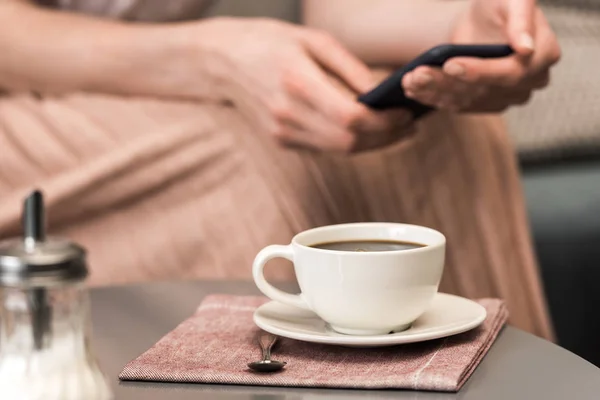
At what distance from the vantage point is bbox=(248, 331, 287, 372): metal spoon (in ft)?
1.58

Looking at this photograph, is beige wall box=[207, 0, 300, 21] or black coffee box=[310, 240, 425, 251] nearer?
black coffee box=[310, 240, 425, 251]

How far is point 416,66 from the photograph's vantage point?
749 millimetres

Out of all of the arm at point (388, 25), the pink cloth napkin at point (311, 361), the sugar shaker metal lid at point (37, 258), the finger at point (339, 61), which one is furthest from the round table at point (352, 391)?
the arm at point (388, 25)

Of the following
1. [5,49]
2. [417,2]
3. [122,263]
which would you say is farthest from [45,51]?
[417,2]

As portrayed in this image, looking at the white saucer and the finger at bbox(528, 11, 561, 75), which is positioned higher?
the finger at bbox(528, 11, 561, 75)

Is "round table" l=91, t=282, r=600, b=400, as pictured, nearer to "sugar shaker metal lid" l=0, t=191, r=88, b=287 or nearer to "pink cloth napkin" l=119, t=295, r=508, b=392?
"pink cloth napkin" l=119, t=295, r=508, b=392

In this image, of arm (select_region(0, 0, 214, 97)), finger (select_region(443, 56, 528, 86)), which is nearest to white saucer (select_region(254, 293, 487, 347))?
finger (select_region(443, 56, 528, 86))

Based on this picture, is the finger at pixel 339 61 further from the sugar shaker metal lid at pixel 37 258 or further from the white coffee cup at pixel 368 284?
the sugar shaker metal lid at pixel 37 258

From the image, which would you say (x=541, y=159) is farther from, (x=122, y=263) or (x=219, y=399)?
(x=219, y=399)

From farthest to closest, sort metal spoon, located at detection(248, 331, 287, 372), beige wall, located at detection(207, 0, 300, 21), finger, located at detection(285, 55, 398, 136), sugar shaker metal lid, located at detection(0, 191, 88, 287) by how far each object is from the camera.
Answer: beige wall, located at detection(207, 0, 300, 21), finger, located at detection(285, 55, 398, 136), metal spoon, located at detection(248, 331, 287, 372), sugar shaker metal lid, located at detection(0, 191, 88, 287)

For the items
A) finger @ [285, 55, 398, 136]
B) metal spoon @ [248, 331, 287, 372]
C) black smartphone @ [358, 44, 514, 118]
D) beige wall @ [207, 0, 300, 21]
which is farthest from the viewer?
beige wall @ [207, 0, 300, 21]

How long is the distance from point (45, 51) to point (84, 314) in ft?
2.32

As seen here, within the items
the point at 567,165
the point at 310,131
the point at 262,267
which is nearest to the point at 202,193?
the point at 310,131

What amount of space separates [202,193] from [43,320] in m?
0.58
